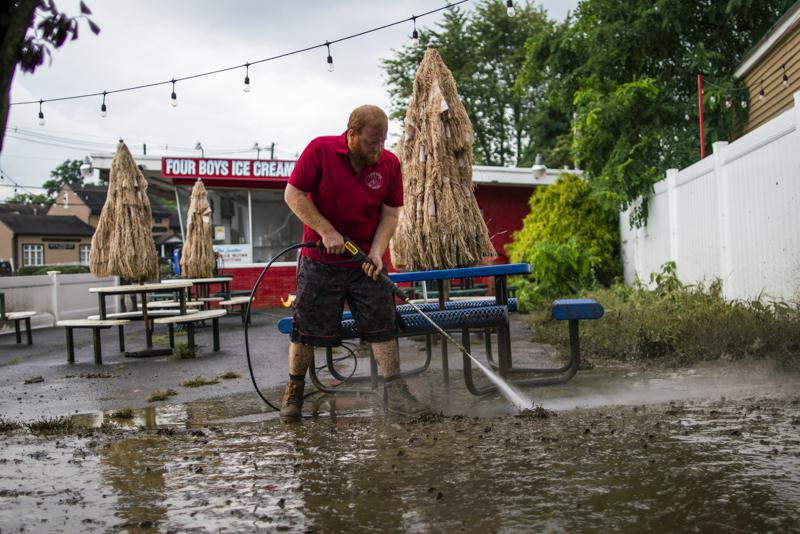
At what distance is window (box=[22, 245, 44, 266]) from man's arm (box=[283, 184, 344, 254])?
6378 cm

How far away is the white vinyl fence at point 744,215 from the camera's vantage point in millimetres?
6562

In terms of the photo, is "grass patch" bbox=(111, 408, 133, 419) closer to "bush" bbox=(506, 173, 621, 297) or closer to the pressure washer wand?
the pressure washer wand

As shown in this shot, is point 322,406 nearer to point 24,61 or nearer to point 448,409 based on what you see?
point 448,409

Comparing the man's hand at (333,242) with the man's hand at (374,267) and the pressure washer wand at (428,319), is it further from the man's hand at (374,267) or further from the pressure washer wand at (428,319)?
the man's hand at (374,267)

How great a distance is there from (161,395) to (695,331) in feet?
15.0

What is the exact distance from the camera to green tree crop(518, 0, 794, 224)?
14.1 metres

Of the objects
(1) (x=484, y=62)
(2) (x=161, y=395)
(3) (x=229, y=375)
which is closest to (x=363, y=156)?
(2) (x=161, y=395)

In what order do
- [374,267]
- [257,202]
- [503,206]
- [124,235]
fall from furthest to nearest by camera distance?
[257,202], [503,206], [124,235], [374,267]

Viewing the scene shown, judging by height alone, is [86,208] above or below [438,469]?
above

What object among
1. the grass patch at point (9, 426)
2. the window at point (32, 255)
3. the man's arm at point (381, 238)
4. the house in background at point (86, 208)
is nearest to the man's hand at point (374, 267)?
the man's arm at point (381, 238)

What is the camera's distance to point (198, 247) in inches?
570

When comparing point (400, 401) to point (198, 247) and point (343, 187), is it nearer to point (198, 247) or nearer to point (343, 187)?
point (343, 187)

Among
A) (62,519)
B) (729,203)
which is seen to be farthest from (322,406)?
(729,203)

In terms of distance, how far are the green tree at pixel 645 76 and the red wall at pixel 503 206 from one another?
4.91 meters
